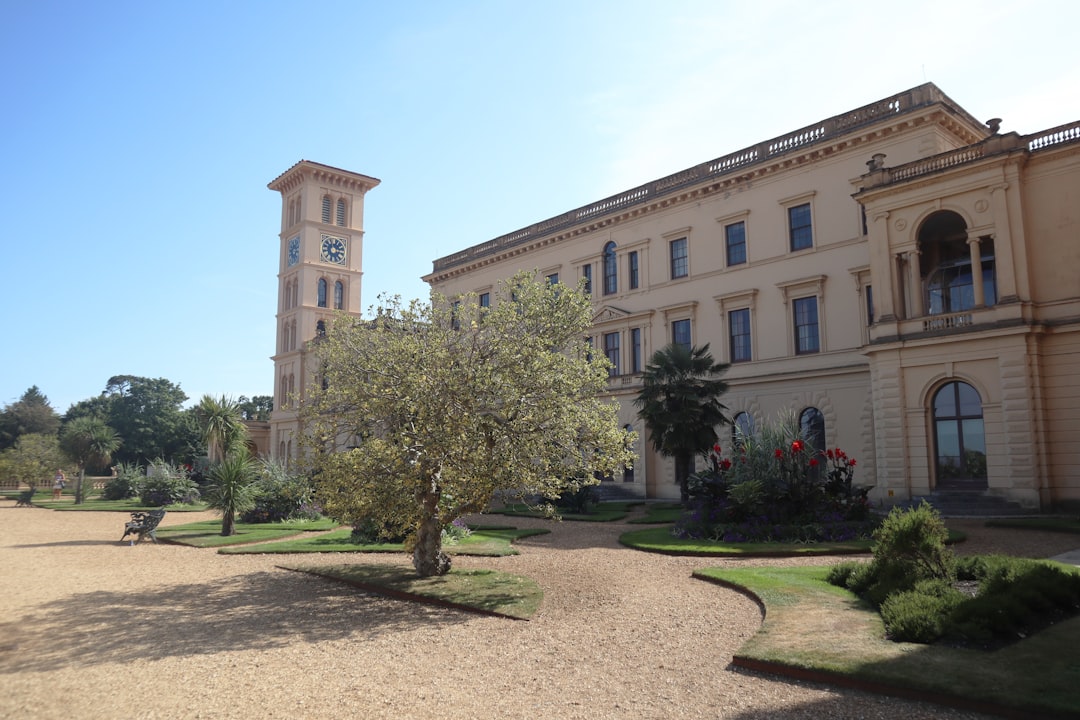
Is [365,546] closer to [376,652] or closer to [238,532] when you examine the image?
[238,532]

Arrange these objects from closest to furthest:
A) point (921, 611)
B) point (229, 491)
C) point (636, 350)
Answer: point (921, 611) → point (229, 491) → point (636, 350)

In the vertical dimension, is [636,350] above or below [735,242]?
below

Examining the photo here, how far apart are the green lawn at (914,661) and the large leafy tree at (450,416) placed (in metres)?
4.14

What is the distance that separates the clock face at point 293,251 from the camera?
61678 millimetres

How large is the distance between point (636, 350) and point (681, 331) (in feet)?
9.55

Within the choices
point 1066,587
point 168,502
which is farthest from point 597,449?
point 168,502

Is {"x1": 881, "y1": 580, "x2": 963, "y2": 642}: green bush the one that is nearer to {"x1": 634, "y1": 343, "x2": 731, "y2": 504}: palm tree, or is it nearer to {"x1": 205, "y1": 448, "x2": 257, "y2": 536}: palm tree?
{"x1": 634, "y1": 343, "x2": 731, "y2": 504}: palm tree

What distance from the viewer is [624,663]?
7.64m

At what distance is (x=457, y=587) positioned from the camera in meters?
11.5

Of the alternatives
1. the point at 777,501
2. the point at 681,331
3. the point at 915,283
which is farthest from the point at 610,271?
the point at 777,501

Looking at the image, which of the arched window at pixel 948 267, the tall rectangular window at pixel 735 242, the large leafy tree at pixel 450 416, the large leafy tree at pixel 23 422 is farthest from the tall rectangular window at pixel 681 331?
the large leafy tree at pixel 23 422

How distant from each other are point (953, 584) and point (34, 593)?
46.7 ft


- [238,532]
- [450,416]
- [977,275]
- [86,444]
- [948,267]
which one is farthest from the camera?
[86,444]

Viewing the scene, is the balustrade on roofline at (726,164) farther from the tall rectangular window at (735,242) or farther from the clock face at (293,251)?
the clock face at (293,251)
